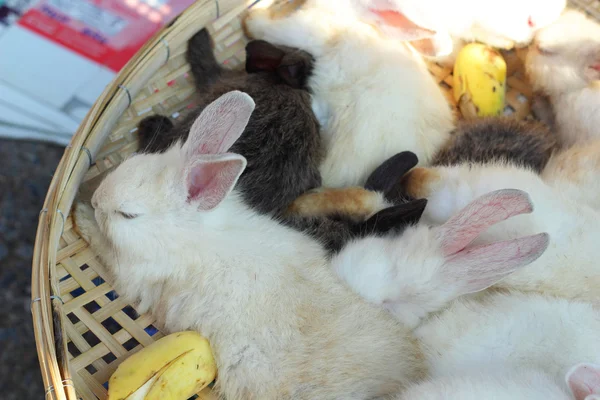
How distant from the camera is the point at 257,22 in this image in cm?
218

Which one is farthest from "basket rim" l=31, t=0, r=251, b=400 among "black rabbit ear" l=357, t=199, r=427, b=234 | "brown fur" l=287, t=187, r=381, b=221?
"black rabbit ear" l=357, t=199, r=427, b=234

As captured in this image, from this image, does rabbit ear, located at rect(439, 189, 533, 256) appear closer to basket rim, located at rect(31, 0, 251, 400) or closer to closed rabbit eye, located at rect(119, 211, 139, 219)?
closed rabbit eye, located at rect(119, 211, 139, 219)

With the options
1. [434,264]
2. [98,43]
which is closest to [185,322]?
[434,264]

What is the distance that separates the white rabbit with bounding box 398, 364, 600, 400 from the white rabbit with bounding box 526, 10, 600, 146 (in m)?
1.16

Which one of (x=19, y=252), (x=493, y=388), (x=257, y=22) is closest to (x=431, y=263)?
(x=493, y=388)

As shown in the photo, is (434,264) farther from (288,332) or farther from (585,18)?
(585,18)

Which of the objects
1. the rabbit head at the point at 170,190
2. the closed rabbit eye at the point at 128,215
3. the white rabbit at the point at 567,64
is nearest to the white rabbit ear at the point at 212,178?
the rabbit head at the point at 170,190

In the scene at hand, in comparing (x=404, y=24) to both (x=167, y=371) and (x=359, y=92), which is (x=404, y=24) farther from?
(x=167, y=371)

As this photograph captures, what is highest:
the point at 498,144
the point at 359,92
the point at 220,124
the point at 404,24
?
the point at 220,124

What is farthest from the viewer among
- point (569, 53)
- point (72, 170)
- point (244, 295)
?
point (569, 53)

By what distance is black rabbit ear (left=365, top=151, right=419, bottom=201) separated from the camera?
186 centimetres

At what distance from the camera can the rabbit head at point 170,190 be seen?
56.0 inches

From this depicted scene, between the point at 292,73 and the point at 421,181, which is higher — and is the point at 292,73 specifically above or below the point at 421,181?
above

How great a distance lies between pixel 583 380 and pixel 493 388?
192 millimetres
